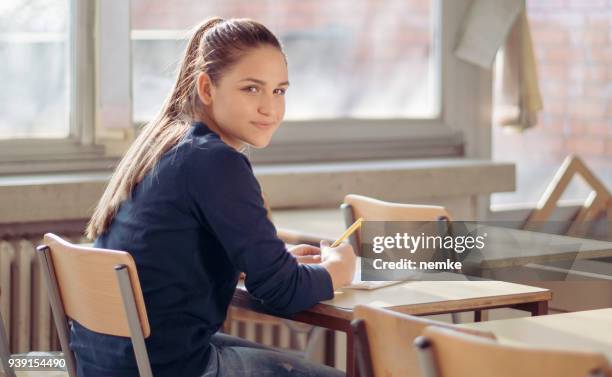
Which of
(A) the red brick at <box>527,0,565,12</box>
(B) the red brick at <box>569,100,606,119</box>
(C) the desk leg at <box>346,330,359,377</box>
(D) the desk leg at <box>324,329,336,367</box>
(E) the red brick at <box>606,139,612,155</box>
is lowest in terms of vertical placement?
(D) the desk leg at <box>324,329,336,367</box>

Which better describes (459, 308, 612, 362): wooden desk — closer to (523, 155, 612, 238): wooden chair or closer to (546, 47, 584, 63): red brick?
(523, 155, 612, 238): wooden chair

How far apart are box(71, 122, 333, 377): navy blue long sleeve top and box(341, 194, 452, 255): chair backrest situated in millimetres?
746

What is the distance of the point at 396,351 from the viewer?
173cm

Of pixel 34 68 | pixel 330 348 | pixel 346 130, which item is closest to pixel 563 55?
pixel 346 130

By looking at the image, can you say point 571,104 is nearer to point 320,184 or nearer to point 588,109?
point 588,109

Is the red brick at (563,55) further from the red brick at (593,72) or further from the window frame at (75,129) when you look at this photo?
the window frame at (75,129)

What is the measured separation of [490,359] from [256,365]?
0.83 metres

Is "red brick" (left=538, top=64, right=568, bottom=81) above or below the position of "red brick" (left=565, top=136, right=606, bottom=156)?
above

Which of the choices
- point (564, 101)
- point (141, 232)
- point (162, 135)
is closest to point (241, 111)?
point (162, 135)

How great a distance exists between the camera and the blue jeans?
7.20ft

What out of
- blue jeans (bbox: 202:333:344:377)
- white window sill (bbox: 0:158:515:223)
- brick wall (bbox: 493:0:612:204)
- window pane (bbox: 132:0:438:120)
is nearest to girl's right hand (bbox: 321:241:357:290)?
blue jeans (bbox: 202:333:344:377)

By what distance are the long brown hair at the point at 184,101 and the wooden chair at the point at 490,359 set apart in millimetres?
854

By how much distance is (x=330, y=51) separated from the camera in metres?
4.35

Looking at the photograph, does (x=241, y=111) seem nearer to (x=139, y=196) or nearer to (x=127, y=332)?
(x=139, y=196)
